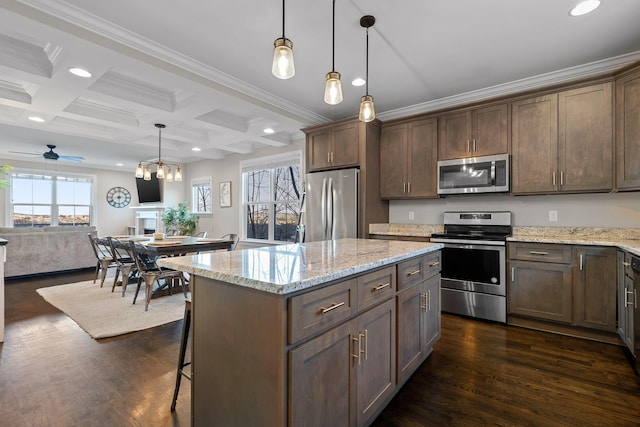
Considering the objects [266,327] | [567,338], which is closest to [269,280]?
[266,327]

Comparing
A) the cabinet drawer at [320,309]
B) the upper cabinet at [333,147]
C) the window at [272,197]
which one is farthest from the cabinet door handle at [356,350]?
the window at [272,197]

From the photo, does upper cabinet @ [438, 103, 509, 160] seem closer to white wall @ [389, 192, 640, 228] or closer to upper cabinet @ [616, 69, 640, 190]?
white wall @ [389, 192, 640, 228]

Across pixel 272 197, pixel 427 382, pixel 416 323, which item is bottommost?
pixel 427 382

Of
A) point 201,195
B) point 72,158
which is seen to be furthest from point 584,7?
point 72,158

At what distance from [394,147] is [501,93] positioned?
4.41 ft

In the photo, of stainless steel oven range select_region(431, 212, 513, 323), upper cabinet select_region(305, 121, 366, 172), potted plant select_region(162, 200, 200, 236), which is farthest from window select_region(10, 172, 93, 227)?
stainless steel oven range select_region(431, 212, 513, 323)

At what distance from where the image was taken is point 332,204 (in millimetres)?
4191

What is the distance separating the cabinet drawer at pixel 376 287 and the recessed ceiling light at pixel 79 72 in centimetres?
317

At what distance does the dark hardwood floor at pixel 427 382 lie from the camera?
1723mm

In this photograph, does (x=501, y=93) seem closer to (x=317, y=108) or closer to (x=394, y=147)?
(x=394, y=147)

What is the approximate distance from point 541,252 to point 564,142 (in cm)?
113

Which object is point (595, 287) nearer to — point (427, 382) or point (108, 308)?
point (427, 382)

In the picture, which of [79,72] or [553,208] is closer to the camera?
[79,72]

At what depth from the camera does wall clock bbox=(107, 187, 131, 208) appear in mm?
9016
